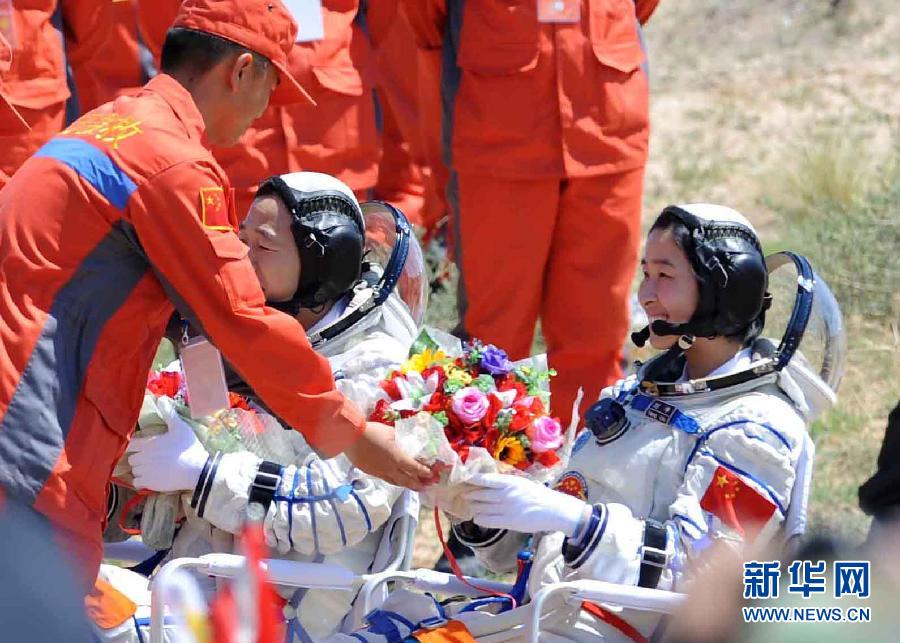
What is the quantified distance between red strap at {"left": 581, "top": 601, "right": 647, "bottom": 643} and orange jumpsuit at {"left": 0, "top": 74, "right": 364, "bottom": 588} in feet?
3.59

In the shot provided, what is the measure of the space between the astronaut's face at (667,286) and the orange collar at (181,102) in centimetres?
136

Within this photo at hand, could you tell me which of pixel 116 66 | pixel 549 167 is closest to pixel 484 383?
pixel 549 167

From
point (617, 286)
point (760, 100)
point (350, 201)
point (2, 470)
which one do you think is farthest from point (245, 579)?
point (760, 100)

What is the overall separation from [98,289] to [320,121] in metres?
2.87

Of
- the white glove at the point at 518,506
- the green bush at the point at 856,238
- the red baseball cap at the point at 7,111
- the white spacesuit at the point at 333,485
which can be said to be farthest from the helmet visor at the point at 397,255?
the green bush at the point at 856,238

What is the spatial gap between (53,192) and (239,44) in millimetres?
549

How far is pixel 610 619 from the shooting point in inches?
159

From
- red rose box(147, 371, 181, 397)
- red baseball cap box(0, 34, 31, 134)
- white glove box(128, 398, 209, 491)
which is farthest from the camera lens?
red baseball cap box(0, 34, 31, 134)

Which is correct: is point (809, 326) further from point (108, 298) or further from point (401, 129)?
point (401, 129)

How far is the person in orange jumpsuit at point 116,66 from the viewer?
6746mm

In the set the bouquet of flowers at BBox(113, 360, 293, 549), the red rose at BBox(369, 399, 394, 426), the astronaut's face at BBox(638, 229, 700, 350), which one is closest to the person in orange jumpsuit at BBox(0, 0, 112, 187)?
the bouquet of flowers at BBox(113, 360, 293, 549)

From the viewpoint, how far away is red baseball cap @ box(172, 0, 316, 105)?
3.55 m

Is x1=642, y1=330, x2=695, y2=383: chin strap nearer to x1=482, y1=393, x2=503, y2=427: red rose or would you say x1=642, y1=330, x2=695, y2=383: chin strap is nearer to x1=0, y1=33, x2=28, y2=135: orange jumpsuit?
x1=482, y1=393, x2=503, y2=427: red rose

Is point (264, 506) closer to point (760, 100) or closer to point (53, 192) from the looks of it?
point (53, 192)
